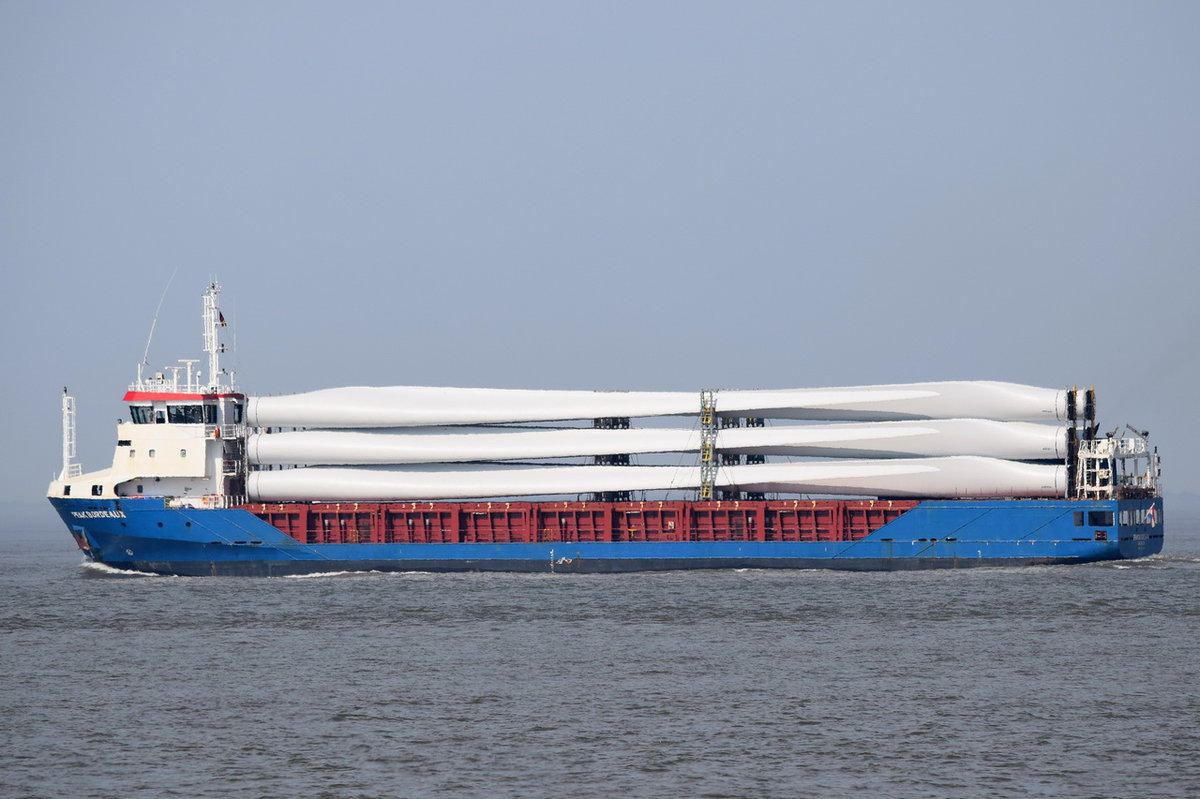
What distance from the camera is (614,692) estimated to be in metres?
37.5

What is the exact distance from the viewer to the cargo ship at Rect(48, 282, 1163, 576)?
6656 centimetres

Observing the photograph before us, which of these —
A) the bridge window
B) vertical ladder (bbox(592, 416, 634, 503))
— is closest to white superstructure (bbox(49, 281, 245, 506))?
the bridge window

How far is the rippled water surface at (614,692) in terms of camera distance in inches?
1156

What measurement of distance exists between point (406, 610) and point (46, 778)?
25408mm

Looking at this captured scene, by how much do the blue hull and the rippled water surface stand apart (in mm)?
4790

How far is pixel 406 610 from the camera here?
54.7 meters

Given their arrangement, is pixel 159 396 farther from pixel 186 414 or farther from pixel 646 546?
pixel 646 546

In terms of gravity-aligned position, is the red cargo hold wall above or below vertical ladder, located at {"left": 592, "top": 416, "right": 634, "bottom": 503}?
below

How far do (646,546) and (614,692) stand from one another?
102 ft

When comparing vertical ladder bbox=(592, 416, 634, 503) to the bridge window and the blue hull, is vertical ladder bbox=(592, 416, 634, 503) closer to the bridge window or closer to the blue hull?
the blue hull

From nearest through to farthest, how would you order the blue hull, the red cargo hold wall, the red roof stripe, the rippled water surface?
the rippled water surface, the blue hull, the red cargo hold wall, the red roof stripe

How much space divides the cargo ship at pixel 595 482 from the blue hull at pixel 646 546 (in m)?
0.09

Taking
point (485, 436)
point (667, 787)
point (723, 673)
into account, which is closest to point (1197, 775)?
point (667, 787)

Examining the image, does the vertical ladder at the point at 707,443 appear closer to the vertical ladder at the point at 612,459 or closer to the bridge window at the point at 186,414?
the vertical ladder at the point at 612,459
